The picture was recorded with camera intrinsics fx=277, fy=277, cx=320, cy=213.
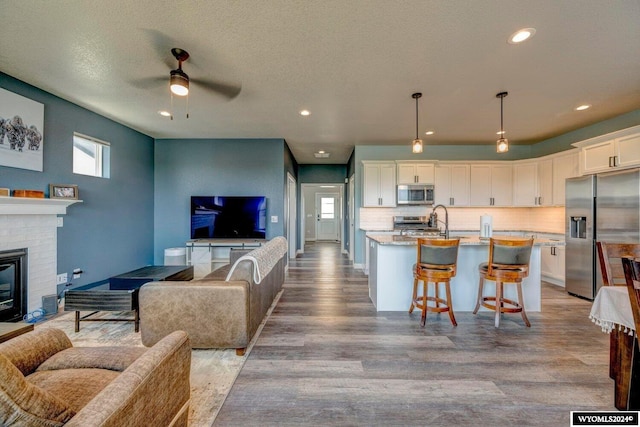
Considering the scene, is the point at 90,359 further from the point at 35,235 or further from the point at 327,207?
the point at 327,207

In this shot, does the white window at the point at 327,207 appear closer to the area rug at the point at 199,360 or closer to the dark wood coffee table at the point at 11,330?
the area rug at the point at 199,360

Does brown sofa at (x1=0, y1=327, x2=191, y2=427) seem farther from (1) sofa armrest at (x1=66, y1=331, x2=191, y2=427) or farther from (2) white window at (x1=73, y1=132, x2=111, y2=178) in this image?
(2) white window at (x1=73, y1=132, x2=111, y2=178)

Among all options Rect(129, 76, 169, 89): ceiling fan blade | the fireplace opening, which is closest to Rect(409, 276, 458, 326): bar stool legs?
Rect(129, 76, 169, 89): ceiling fan blade

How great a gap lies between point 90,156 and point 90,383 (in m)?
4.35

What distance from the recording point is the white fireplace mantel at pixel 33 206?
117 inches

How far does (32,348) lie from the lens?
1378 mm

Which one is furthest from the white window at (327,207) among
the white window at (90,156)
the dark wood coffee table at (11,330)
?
the dark wood coffee table at (11,330)

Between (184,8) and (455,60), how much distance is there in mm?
2354

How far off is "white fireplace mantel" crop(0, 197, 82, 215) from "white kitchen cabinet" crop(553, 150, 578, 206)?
7384mm

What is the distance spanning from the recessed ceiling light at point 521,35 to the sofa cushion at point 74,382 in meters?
3.51

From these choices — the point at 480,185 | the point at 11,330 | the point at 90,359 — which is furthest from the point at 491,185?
the point at 11,330

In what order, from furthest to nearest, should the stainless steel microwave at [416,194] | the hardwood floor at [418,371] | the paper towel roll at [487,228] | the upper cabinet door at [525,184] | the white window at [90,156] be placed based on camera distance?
the stainless steel microwave at [416,194]
the upper cabinet door at [525,184]
the white window at [90,156]
the paper towel roll at [487,228]
the hardwood floor at [418,371]

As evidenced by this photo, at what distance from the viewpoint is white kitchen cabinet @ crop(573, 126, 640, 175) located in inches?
133

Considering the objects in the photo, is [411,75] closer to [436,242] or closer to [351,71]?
[351,71]
